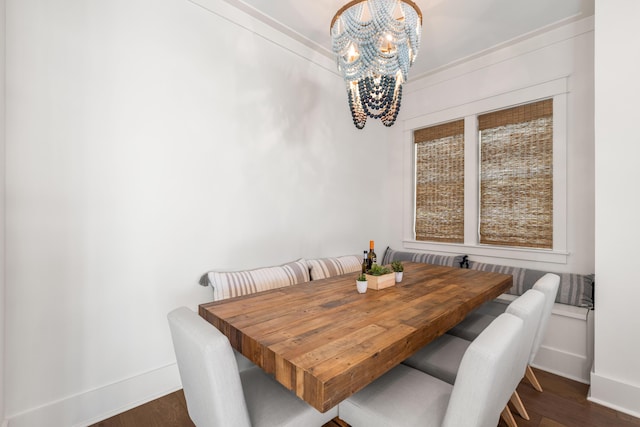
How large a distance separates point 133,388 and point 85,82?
194 centimetres

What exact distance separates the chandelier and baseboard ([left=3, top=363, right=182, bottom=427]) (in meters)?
2.32

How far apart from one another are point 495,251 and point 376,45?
7.89ft

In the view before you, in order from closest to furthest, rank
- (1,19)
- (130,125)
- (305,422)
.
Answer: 1. (305,422)
2. (1,19)
3. (130,125)

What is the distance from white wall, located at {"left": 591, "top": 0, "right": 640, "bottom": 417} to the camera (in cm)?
192

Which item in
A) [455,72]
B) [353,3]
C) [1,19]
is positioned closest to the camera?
[1,19]

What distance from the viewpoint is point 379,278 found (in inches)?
73.0

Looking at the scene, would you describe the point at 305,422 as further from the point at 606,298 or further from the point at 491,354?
the point at 606,298

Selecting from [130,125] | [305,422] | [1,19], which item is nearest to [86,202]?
[130,125]

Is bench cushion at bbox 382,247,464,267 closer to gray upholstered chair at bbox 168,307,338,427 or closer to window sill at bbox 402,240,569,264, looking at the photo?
window sill at bbox 402,240,569,264

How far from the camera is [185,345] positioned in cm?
104

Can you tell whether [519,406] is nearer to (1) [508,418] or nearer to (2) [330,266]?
(1) [508,418]

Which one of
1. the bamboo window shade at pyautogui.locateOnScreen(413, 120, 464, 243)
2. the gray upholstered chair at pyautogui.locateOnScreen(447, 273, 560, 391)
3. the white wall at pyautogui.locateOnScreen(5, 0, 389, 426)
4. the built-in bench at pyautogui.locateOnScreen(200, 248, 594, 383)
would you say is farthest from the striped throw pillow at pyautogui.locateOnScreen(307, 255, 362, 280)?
the bamboo window shade at pyautogui.locateOnScreen(413, 120, 464, 243)

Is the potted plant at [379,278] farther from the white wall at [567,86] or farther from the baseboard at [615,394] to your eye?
the white wall at [567,86]

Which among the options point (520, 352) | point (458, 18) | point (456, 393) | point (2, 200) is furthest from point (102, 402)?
point (458, 18)
